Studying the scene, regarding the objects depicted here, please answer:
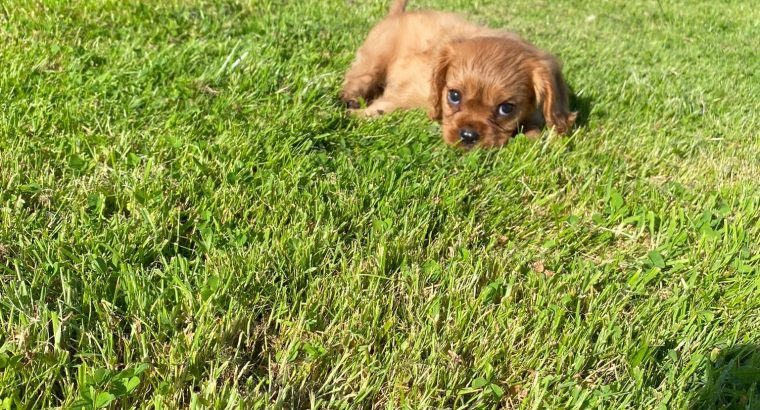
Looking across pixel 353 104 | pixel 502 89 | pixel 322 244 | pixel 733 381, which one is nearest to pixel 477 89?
pixel 502 89

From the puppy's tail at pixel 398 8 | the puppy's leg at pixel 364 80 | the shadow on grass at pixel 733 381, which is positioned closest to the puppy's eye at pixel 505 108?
the puppy's leg at pixel 364 80

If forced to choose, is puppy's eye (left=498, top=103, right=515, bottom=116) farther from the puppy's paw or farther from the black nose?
the puppy's paw

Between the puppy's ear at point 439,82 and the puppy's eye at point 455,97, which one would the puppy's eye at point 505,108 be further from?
the puppy's ear at point 439,82

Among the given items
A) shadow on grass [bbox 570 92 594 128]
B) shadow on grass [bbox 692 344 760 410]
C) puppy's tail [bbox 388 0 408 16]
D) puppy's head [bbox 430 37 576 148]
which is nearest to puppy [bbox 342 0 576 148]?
puppy's head [bbox 430 37 576 148]

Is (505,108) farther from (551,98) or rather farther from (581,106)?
(581,106)

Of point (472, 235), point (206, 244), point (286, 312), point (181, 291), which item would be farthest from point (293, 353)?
point (472, 235)

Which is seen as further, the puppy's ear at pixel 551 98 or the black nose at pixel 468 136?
the puppy's ear at pixel 551 98

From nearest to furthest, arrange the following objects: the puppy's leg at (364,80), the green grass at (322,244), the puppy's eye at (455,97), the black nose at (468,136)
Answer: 1. the green grass at (322,244)
2. the black nose at (468,136)
3. the puppy's eye at (455,97)
4. the puppy's leg at (364,80)
